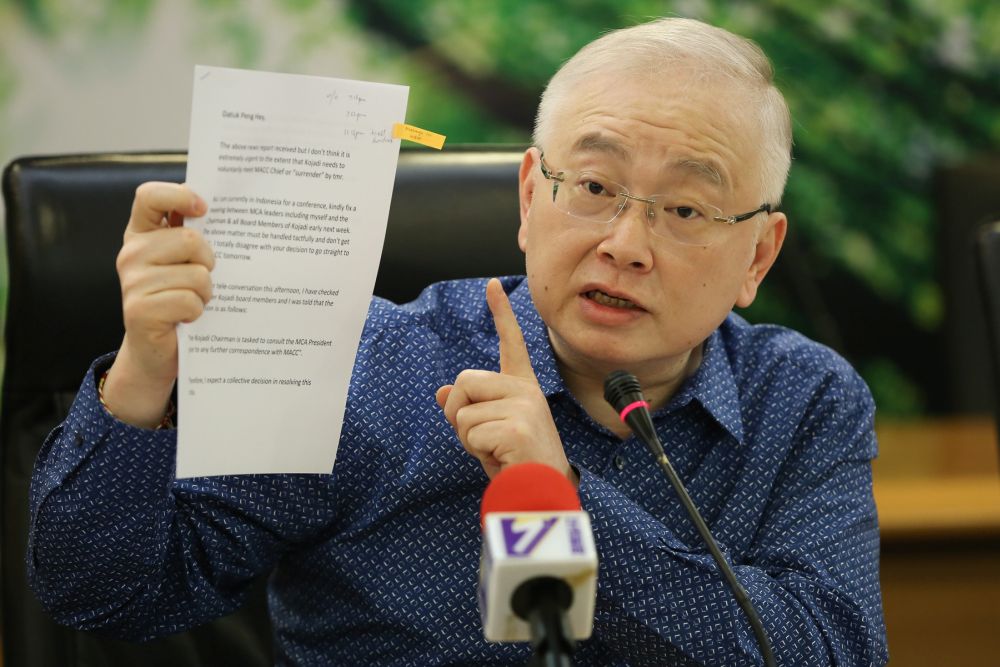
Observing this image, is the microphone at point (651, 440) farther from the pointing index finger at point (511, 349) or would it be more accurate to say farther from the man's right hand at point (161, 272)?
the man's right hand at point (161, 272)

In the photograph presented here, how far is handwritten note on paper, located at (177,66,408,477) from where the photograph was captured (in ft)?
3.55

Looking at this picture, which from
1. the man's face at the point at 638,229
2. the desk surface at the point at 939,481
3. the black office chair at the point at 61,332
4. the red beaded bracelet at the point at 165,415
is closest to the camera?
the red beaded bracelet at the point at 165,415

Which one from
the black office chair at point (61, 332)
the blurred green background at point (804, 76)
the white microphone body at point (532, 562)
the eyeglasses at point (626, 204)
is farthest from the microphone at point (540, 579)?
the blurred green background at point (804, 76)

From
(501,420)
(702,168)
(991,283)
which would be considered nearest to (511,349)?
(501,420)

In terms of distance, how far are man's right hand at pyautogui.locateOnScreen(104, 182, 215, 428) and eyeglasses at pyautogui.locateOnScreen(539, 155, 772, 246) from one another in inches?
18.4

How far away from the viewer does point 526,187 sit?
5.02 feet

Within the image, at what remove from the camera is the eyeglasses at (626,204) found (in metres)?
1.38

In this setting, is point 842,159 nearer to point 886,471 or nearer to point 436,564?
point 886,471

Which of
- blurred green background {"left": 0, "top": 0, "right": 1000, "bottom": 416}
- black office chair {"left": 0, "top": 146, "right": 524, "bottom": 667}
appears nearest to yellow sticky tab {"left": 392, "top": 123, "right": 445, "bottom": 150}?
black office chair {"left": 0, "top": 146, "right": 524, "bottom": 667}

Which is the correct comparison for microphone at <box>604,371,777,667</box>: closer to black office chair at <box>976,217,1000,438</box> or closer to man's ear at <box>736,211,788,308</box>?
man's ear at <box>736,211,788,308</box>

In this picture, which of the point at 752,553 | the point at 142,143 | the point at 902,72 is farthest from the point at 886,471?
the point at 142,143

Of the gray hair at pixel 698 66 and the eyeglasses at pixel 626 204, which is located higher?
the gray hair at pixel 698 66

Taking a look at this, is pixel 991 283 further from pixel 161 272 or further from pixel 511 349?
pixel 161 272

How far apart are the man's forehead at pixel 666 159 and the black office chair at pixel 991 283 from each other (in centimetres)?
58
